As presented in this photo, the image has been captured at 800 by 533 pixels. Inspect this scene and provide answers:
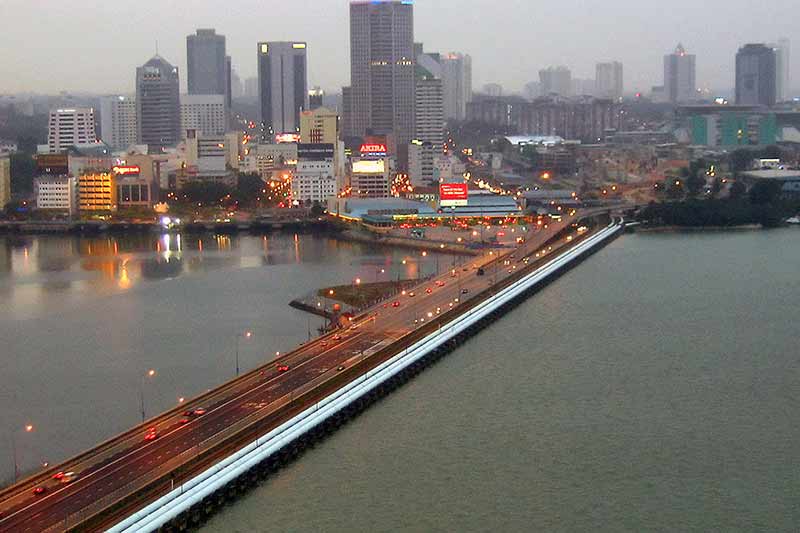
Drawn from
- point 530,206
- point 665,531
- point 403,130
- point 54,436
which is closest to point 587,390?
point 665,531

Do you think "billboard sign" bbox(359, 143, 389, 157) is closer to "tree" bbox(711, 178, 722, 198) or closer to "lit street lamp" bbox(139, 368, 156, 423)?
"tree" bbox(711, 178, 722, 198)

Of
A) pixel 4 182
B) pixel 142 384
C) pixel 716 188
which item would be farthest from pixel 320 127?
pixel 142 384

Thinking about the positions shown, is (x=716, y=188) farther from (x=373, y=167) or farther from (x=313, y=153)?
(x=313, y=153)

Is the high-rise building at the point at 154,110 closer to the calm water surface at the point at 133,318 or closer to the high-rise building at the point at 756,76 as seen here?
the calm water surface at the point at 133,318

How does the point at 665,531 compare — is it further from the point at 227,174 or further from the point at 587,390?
the point at 227,174

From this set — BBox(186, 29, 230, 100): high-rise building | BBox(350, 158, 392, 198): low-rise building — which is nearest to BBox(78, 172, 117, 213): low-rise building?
BBox(350, 158, 392, 198): low-rise building

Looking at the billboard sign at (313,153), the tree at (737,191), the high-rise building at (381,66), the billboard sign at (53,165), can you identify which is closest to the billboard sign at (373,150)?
the billboard sign at (313,153)

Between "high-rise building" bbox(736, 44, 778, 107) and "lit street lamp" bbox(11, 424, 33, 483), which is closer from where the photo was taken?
"lit street lamp" bbox(11, 424, 33, 483)
